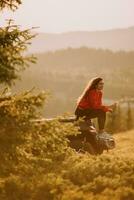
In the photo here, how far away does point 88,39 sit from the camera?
166125 millimetres

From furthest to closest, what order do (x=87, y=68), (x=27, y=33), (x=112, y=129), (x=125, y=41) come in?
(x=125, y=41) < (x=87, y=68) < (x=112, y=129) < (x=27, y=33)

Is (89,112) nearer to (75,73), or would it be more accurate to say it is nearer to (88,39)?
(75,73)

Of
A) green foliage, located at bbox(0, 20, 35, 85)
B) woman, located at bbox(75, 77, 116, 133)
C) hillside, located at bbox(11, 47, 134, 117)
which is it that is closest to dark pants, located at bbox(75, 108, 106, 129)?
woman, located at bbox(75, 77, 116, 133)

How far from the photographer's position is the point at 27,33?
7.20 meters

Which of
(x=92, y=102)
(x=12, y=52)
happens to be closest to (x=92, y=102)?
(x=92, y=102)

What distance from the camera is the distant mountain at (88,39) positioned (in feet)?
517

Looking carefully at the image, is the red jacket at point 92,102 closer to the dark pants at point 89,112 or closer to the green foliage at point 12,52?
the dark pants at point 89,112

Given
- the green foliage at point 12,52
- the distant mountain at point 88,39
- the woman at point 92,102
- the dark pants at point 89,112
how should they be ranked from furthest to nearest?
the distant mountain at point 88,39
the dark pants at point 89,112
the woman at point 92,102
the green foliage at point 12,52

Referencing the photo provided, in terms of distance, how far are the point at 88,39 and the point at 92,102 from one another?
155839 mm

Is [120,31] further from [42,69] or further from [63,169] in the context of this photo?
[63,169]

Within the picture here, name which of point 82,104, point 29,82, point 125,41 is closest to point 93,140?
point 82,104

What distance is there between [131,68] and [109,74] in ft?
15.8

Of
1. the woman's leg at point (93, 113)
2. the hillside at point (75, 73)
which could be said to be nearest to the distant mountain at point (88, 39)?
the hillside at point (75, 73)

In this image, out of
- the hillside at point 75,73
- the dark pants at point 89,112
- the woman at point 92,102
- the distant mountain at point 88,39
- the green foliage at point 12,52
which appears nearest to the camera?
the green foliage at point 12,52
